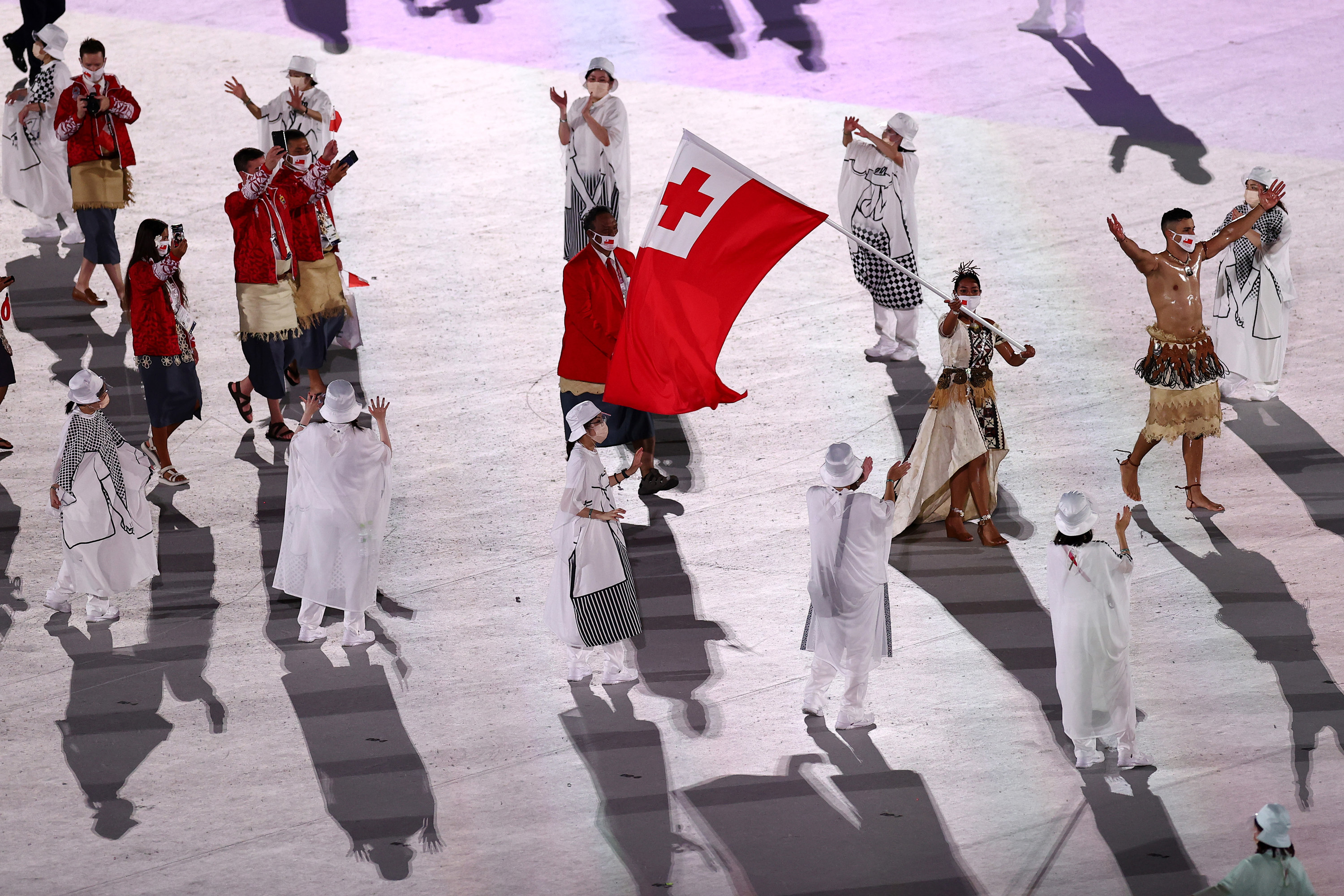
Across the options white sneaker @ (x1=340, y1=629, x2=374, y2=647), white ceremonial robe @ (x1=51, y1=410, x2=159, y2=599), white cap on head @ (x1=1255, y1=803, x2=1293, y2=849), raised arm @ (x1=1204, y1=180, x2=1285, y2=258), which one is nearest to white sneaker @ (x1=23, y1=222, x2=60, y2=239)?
white ceremonial robe @ (x1=51, y1=410, x2=159, y2=599)

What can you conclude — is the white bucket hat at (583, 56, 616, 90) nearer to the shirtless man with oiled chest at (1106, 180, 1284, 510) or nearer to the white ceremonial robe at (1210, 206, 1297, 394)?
the shirtless man with oiled chest at (1106, 180, 1284, 510)

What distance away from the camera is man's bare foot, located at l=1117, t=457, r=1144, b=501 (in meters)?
11.7

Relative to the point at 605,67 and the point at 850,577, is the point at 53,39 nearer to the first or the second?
the point at 605,67

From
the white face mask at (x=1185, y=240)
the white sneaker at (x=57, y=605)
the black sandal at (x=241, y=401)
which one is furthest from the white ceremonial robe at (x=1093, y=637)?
the black sandal at (x=241, y=401)

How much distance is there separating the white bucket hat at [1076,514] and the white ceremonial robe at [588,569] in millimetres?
2415

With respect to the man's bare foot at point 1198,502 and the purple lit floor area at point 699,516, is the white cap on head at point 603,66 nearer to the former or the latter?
the purple lit floor area at point 699,516

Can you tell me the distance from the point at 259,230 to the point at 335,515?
3.01m

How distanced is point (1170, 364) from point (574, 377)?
12.9 feet

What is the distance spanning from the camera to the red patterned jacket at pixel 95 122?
1354 centimetres

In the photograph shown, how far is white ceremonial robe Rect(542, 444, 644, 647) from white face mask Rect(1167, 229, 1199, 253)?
13.9 feet

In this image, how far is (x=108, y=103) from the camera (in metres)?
13.6

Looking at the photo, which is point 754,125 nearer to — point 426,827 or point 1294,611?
point 1294,611

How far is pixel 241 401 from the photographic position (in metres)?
12.6

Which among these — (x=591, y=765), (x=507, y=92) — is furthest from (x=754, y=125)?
(x=591, y=765)
